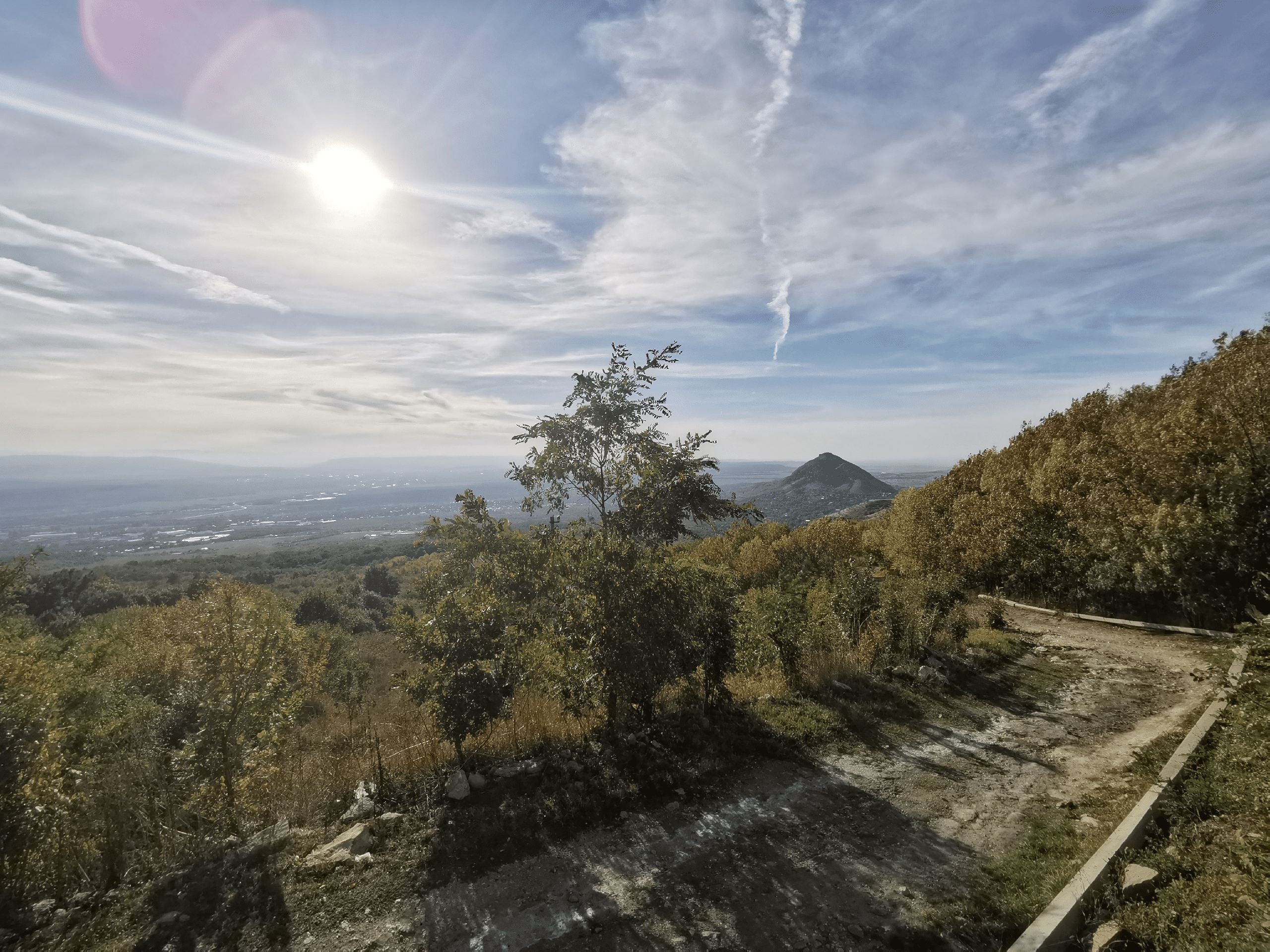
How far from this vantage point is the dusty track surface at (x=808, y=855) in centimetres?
513

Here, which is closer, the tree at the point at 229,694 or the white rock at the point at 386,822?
the white rock at the point at 386,822

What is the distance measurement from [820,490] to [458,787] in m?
145

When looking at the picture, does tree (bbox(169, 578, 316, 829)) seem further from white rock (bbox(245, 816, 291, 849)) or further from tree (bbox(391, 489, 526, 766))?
tree (bbox(391, 489, 526, 766))

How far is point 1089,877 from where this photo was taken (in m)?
5.22

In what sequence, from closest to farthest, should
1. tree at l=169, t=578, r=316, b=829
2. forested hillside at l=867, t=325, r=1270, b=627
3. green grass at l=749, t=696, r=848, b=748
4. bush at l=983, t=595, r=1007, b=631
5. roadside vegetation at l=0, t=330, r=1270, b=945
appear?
roadside vegetation at l=0, t=330, r=1270, b=945, tree at l=169, t=578, r=316, b=829, green grass at l=749, t=696, r=848, b=748, forested hillside at l=867, t=325, r=1270, b=627, bush at l=983, t=595, r=1007, b=631

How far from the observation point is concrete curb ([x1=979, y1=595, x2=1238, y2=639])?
14.8 meters

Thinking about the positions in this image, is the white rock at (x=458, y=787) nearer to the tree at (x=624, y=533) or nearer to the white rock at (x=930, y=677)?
the tree at (x=624, y=533)

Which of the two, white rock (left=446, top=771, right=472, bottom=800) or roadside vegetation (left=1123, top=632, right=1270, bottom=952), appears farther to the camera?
white rock (left=446, top=771, right=472, bottom=800)

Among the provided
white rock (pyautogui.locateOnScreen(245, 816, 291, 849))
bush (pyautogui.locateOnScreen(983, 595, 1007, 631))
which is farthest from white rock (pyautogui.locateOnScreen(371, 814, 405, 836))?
bush (pyautogui.locateOnScreen(983, 595, 1007, 631))

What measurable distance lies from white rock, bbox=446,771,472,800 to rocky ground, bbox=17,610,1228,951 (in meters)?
0.49

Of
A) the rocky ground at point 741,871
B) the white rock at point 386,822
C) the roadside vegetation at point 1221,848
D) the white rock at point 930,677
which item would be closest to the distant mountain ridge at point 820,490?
the white rock at point 930,677

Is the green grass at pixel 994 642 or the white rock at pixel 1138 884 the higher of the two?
the white rock at pixel 1138 884

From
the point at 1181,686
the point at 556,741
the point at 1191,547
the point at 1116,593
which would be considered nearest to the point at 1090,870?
the point at 556,741

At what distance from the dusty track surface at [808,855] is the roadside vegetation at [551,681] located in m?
0.55
